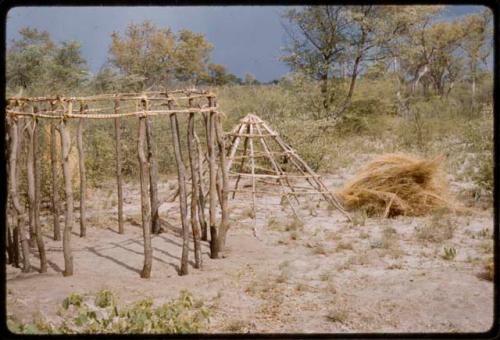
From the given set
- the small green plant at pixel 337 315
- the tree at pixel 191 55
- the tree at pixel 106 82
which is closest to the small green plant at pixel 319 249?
the small green plant at pixel 337 315

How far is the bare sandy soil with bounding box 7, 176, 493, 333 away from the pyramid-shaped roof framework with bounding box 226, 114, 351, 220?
2.02 ft

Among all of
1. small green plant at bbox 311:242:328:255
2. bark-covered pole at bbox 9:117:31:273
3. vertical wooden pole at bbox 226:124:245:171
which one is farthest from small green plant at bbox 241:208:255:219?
bark-covered pole at bbox 9:117:31:273

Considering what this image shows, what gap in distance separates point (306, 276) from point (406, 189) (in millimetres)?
3183

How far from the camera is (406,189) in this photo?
894 cm

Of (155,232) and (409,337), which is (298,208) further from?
(409,337)

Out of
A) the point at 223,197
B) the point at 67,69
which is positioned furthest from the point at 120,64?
the point at 223,197

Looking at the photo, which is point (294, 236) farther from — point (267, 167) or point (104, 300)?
point (267, 167)

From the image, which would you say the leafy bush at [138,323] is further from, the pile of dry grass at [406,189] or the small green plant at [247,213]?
the pile of dry grass at [406,189]

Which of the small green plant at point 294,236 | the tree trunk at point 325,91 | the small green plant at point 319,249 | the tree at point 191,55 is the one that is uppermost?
the tree at point 191,55

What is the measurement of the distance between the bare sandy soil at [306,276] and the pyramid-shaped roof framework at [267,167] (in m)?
0.62

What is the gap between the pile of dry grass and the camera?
29.0ft

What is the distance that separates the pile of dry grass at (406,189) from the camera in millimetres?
8844

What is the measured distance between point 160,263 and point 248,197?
4.34m

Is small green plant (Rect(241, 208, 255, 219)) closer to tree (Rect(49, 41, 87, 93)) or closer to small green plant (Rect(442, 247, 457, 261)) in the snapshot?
small green plant (Rect(442, 247, 457, 261))
